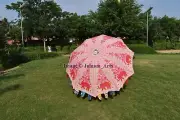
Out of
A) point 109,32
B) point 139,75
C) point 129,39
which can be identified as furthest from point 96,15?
point 139,75

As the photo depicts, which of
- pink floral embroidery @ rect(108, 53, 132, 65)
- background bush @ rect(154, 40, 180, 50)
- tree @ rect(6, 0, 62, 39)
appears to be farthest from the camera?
background bush @ rect(154, 40, 180, 50)

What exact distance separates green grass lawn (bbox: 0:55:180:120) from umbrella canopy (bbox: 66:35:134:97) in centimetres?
44

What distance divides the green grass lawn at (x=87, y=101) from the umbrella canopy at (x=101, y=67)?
440mm

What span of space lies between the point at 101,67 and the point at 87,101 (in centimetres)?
94

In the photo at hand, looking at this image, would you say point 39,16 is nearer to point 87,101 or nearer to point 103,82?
point 87,101

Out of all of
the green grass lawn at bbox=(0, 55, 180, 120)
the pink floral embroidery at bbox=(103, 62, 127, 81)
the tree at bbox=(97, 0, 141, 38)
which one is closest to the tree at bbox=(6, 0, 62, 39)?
the tree at bbox=(97, 0, 141, 38)

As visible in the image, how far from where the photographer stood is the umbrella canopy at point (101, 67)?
21.2 feet

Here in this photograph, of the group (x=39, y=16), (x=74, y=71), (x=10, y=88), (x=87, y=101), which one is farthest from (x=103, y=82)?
(x=39, y=16)

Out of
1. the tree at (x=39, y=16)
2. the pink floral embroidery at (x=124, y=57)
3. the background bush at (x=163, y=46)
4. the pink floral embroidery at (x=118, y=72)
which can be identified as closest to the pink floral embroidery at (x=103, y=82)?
the pink floral embroidery at (x=118, y=72)

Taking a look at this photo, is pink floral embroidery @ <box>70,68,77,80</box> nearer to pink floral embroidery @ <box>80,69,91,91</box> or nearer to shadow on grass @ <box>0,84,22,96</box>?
pink floral embroidery @ <box>80,69,91,91</box>

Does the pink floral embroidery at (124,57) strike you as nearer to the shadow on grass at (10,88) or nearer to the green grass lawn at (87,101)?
the green grass lawn at (87,101)

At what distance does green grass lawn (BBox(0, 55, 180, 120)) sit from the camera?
6.13 meters

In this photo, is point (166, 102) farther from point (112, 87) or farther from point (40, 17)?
point (40, 17)

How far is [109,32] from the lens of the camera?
3541cm
